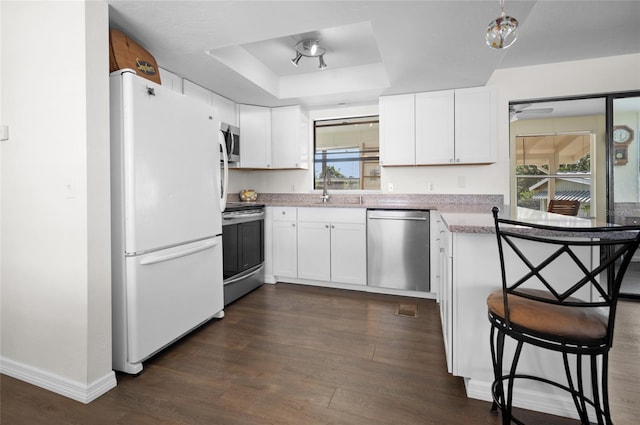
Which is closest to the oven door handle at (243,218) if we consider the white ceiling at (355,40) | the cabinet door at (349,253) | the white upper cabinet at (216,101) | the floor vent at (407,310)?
the cabinet door at (349,253)

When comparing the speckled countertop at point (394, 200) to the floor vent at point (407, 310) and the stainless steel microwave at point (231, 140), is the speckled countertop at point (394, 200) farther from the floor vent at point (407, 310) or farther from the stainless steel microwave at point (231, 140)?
the floor vent at point (407, 310)

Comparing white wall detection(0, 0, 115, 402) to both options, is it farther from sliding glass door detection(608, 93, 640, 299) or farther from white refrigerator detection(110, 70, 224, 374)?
sliding glass door detection(608, 93, 640, 299)

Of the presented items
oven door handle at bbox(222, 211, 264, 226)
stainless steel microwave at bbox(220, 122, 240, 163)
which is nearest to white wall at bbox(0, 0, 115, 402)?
oven door handle at bbox(222, 211, 264, 226)

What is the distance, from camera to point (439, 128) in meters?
3.41

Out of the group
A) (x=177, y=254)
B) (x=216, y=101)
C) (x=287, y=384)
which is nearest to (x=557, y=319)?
(x=287, y=384)

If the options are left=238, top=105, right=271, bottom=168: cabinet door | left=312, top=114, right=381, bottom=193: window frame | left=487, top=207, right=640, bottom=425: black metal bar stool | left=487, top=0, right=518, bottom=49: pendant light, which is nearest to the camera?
left=487, top=207, right=640, bottom=425: black metal bar stool

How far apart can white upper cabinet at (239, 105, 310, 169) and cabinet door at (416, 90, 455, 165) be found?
148cm

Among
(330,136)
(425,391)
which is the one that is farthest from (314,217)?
(425,391)

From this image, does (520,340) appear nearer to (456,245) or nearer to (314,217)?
(456,245)

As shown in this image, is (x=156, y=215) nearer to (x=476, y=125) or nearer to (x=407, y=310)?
(x=407, y=310)

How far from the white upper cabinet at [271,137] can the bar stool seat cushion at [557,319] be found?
3.12 m

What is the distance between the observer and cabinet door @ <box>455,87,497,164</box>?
327cm

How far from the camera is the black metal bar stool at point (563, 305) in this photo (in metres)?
A: 1.05

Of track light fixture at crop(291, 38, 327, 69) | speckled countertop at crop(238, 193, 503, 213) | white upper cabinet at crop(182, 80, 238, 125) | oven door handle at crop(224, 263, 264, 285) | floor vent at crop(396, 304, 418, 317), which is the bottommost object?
floor vent at crop(396, 304, 418, 317)
